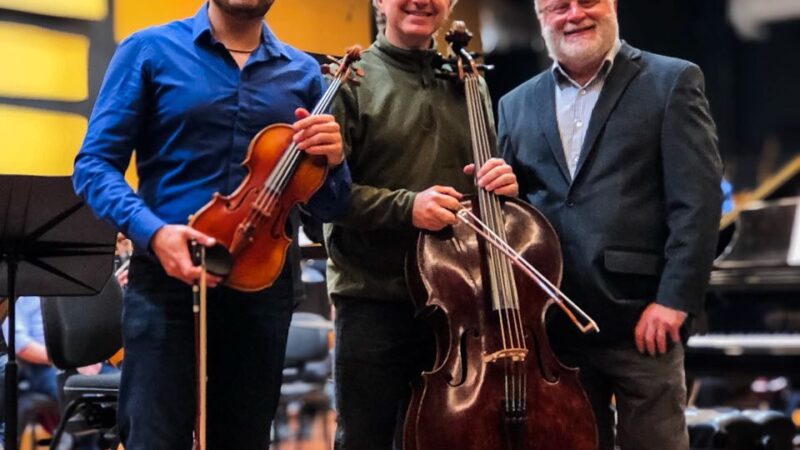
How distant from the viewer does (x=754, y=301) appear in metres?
4.79

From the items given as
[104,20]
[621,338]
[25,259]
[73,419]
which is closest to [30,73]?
[104,20]

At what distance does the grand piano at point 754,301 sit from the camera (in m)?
4.44

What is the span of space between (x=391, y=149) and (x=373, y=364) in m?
0.48

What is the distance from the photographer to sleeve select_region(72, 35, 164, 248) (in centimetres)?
185

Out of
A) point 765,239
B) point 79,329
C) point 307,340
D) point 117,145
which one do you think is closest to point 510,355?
point 117,145

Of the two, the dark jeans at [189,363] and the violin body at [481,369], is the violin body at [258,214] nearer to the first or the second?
the dark jeans at [189,363]

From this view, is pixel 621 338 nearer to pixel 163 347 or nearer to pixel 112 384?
pixel 163 347

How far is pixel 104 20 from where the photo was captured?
421cm

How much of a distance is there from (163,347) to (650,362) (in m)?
1.07

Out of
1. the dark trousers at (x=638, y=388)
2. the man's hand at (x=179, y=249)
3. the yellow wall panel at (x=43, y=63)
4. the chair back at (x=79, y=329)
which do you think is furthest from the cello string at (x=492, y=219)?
the yellow wall panel at (x=43, y=63)

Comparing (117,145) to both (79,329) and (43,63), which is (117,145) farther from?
(43,63)

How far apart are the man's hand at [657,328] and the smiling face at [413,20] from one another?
800mm

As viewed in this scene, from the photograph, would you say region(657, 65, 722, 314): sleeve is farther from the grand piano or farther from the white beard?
the grand piano

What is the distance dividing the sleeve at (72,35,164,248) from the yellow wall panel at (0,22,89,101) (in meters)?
2.26
